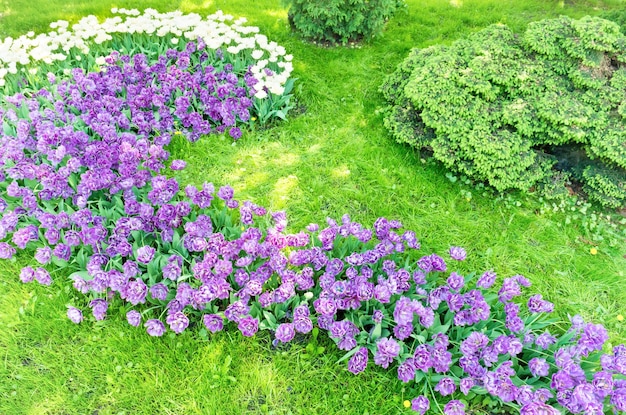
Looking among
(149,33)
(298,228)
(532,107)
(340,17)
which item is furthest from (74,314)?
(340,17)

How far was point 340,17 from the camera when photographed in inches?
228

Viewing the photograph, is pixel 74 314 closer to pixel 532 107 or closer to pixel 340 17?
pixel 532 107

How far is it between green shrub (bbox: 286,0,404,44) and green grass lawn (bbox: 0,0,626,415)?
25cm

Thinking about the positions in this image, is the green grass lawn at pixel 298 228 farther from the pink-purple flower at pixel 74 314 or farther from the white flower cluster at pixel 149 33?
the white flower cluster at pixel 149 33

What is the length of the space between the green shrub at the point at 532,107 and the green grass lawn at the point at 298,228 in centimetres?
33

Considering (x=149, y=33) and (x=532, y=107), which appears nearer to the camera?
(x=532, y=107)

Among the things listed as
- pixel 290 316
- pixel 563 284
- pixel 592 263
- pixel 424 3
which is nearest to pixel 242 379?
pixel 290 316

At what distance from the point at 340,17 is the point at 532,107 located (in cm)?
297

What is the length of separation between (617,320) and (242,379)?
2.83 m

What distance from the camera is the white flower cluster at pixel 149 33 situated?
4.68m

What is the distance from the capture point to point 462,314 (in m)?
2.70

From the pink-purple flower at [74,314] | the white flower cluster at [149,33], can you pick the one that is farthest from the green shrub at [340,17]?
the pink-purple flower at [74,314]

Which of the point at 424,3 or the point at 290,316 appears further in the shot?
the point at 424,3

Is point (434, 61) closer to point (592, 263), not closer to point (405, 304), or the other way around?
point (592, 263)
